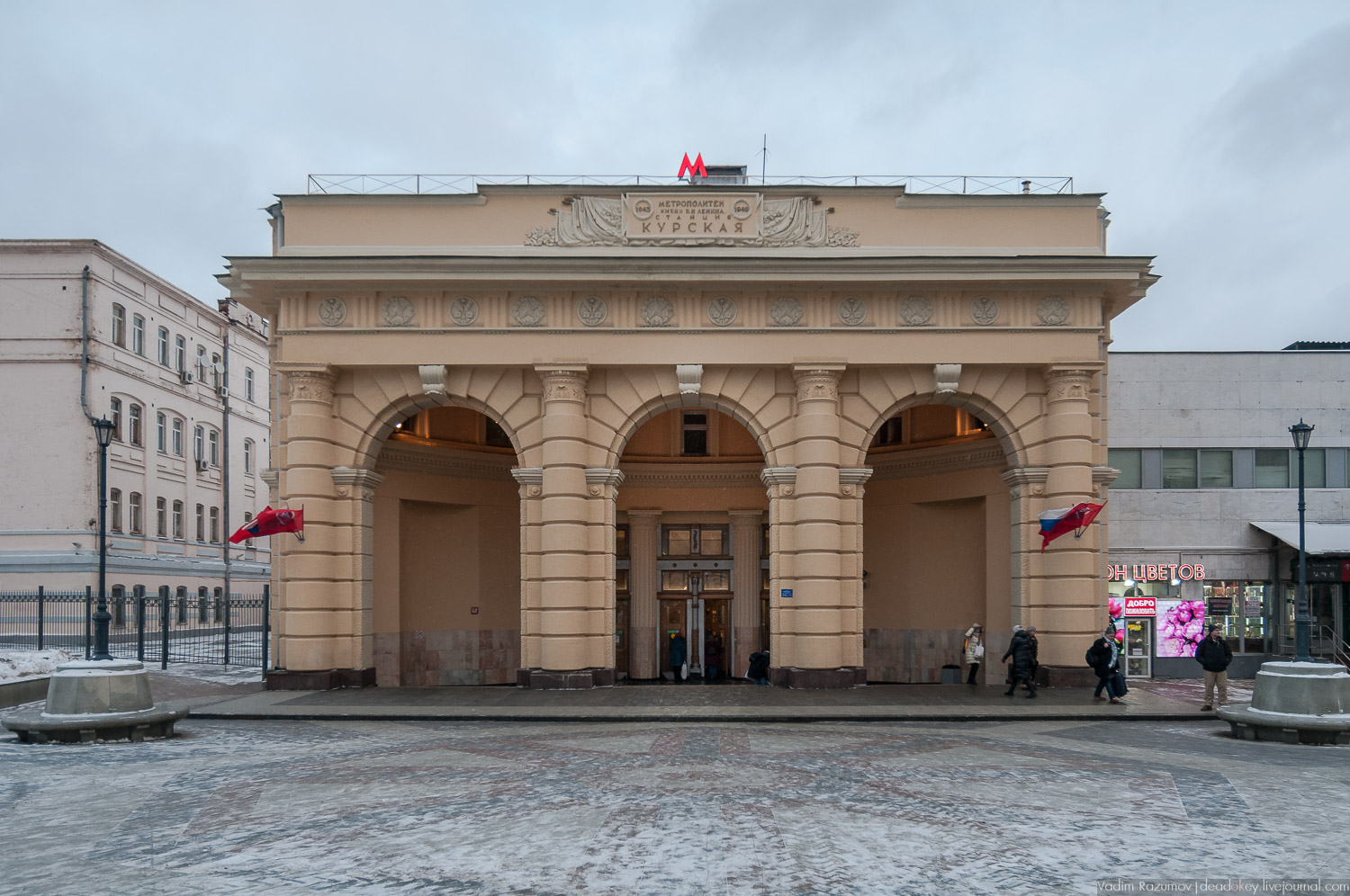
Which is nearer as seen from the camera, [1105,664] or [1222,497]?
[1105,664]

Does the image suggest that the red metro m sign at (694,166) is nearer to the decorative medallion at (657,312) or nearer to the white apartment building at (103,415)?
the decorative medallion at (657,312)

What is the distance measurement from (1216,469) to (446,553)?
818 inches

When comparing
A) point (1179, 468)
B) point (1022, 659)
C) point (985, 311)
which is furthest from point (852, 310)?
point (1179, 468)

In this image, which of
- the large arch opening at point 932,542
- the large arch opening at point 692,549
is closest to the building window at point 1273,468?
the large arch opening at point 932,542

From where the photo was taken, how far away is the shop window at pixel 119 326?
45.7 metres

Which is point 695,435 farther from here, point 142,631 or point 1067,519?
point 142,631

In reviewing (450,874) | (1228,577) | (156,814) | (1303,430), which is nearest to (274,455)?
(156,814)

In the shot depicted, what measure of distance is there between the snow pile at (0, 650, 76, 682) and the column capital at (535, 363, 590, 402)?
12031 mm

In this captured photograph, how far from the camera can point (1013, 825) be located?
11.3 m

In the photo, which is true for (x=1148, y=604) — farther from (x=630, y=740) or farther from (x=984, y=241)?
(x=630, y=740)

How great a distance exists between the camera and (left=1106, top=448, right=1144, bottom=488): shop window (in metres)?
29.9

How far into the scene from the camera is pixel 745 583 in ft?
108

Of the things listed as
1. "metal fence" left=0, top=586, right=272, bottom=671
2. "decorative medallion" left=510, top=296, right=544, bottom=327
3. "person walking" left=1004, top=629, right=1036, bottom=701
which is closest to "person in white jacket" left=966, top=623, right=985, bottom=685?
"person walking" left=1004, top=629, right=1036, bottom=701

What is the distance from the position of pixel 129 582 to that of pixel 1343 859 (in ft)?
150
